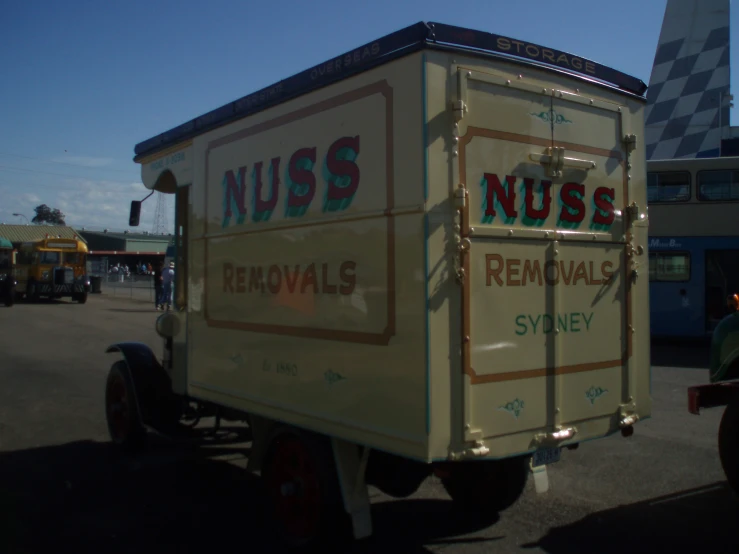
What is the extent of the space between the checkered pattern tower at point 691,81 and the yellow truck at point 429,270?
16.1m

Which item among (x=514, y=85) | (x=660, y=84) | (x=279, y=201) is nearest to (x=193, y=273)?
(x=279, y=201)

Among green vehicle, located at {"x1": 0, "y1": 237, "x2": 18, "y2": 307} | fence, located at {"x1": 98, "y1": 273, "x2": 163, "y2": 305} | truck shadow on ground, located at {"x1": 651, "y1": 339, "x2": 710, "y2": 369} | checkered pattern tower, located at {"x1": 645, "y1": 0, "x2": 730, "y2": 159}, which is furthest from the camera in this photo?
fence, located at {"x1": 98, "y1": 273, "x2": 163, "y2": 305}

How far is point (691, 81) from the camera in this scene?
61.7ft

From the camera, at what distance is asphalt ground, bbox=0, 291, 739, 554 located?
4.70 meters

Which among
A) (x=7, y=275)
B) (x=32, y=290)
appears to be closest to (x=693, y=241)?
(x=7, y=275)

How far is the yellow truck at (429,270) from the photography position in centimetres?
365

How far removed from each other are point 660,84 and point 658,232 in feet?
20.6

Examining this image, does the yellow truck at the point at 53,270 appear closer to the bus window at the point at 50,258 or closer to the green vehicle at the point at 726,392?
the bus window at the point at 50,258

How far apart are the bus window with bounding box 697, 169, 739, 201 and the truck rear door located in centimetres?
1178

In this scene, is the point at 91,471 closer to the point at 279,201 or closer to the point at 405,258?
the point at 279,201

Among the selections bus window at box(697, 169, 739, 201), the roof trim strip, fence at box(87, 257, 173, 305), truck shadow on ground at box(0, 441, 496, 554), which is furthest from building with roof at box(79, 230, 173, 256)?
the roof trim strip

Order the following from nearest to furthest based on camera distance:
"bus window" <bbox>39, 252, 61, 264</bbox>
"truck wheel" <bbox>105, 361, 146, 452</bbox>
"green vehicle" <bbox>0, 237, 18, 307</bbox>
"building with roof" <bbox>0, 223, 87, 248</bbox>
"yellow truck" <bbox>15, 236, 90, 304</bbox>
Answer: "truck wheel" <bbox>105, 361, 146, 452</bbox>
"green vehicle" <bbox>0, 237, 18, 307</bbox>
"yellow truck" <bbox>15, 236, 90, 304</bbox>
"bus window" <bbox>39, 252, 61, 264</bbox>
"building with roof" <bbox>0, 223, 87, 248</bbox>

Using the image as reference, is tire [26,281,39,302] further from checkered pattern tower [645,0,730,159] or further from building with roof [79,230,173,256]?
building with roof [79,230,173,256]

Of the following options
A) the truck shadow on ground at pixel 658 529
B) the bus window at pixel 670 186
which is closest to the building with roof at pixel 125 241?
the bus window at pixel 670 186
